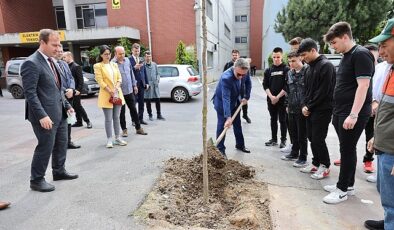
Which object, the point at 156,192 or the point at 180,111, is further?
the point at 180,111

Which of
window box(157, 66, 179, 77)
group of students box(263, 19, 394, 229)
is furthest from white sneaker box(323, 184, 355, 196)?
window box(157, 66, 179, 77)

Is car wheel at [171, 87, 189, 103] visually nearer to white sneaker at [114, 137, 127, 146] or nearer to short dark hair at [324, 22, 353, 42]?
white sneaker at [114, 137, 127, 146]

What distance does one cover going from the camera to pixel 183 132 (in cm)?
704

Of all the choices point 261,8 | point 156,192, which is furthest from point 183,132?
point 261,8

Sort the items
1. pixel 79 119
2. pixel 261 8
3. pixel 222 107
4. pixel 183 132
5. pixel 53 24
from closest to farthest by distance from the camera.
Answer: pixel 222 107
pixel 183 132
pixel 79 119
pixel 53 24
pixel 261 8

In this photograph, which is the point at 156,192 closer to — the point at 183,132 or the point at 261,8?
the point at 183,132

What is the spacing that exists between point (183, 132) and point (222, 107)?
218cm

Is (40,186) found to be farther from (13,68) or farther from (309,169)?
(13,68)

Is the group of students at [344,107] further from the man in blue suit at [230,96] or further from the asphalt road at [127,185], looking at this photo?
the man in blue suit at [230,96]

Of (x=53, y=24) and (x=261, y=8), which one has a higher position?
(x=261, y=8)

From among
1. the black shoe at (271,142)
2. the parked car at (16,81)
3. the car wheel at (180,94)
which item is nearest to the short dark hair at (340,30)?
the black shoe at (271,142)

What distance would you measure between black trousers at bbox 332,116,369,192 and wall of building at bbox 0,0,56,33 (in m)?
23.4

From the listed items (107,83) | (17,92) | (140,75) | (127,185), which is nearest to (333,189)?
(127,185)

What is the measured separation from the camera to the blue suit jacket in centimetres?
477
